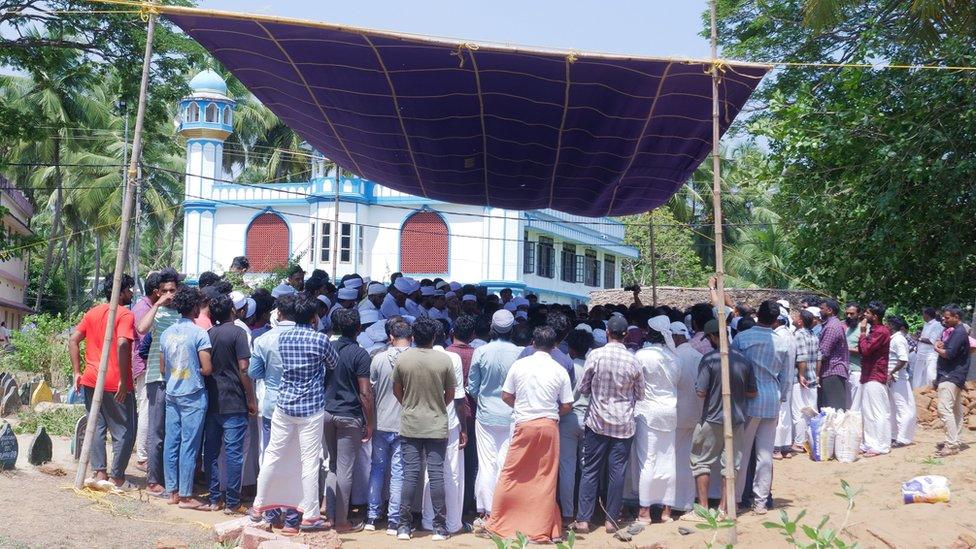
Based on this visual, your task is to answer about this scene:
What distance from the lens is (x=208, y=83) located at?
29719 millimetres

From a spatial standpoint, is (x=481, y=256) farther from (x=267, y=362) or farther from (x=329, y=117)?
(x=267, y=362)

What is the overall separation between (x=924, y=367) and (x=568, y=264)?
1954 cm

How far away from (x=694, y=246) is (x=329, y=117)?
109ft

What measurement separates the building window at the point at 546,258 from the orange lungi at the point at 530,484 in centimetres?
2320

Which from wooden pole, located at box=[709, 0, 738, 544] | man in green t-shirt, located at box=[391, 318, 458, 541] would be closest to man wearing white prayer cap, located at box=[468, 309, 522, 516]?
man in green t-shirt, located at box=[391, 318, 458, 541]

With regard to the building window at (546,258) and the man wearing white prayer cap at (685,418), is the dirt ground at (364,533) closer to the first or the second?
the man wearing white prayer cap at (685,418)

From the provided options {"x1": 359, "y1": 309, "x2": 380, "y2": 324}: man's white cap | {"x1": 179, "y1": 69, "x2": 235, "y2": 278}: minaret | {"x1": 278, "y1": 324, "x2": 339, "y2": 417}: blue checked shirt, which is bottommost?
{"x1": 278, "y1": 324, "x2": 339, "y2": 417}: blue checked shirt

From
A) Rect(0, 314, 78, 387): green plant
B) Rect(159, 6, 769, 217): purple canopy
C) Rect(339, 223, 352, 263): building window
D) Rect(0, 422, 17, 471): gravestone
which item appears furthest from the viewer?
Rect(339, 223, 352, 263): building window

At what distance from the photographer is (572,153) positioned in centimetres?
1038

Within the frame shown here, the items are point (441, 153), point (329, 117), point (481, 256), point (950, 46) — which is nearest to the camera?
point (329, 117)

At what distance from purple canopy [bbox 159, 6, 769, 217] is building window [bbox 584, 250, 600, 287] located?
22.1 m

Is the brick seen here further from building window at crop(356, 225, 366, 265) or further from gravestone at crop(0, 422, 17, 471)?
building window at crop(356, 225, 366, 265)

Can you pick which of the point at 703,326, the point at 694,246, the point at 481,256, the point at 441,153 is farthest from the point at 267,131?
the point at 703,326

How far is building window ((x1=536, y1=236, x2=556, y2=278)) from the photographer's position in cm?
3036
